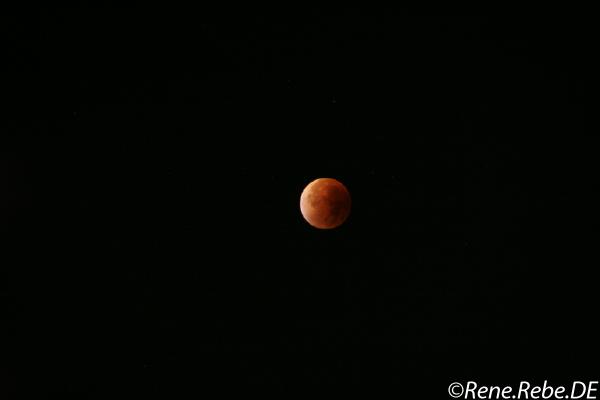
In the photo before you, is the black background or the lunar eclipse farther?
the black background

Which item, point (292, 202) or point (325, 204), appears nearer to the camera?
point (325, 204)

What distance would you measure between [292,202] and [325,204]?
0.53 feet

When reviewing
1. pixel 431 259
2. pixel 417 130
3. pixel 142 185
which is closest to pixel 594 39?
pixel 417 130

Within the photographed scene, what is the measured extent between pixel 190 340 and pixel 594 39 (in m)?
1.11

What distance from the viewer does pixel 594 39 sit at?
1812 millimetres

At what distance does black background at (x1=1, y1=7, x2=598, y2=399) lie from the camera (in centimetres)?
179

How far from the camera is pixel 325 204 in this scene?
1662 millimetres

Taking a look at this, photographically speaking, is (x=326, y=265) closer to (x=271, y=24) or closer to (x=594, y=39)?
(x=271, y=24)

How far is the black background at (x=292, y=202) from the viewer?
179cm

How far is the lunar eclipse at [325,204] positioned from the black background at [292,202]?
115mm

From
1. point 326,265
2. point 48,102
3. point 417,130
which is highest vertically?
point 417,130

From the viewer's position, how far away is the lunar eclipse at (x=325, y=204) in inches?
65.6

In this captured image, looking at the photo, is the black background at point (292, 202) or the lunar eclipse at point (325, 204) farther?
the black background at point (292, 202)

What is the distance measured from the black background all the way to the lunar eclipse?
115mm
